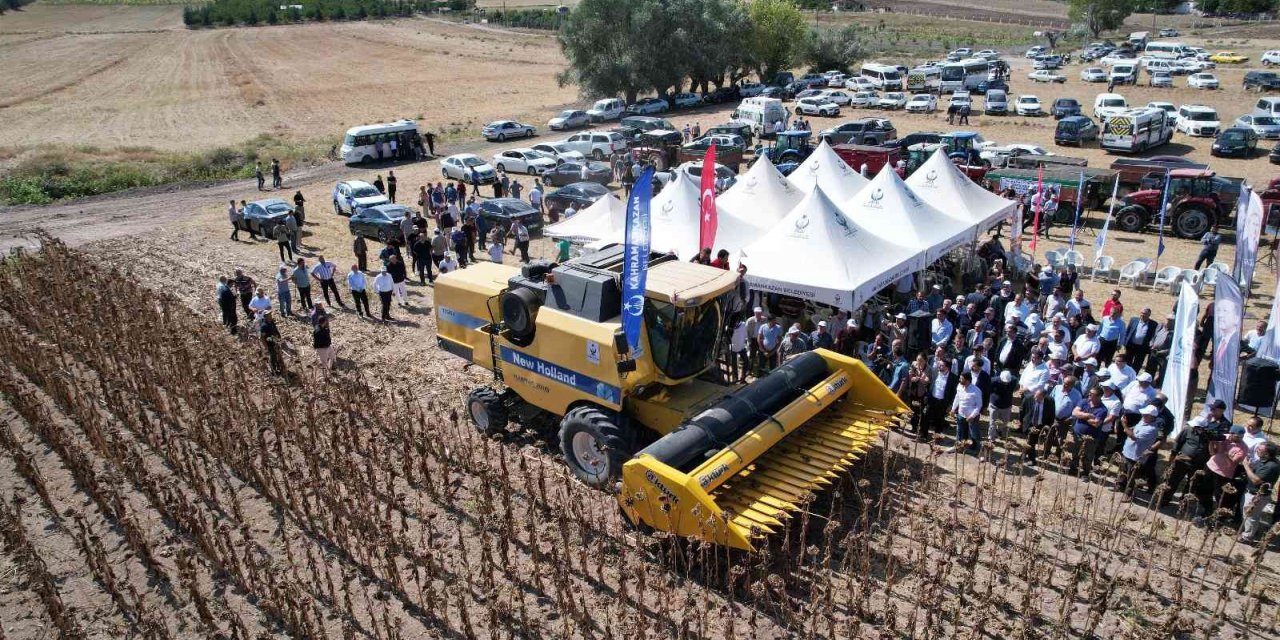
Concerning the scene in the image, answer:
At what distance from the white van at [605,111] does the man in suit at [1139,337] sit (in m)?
34.0

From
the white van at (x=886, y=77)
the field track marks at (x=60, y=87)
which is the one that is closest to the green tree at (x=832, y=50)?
the white van at (x=886, y=77)

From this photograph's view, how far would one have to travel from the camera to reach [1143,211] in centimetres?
2125

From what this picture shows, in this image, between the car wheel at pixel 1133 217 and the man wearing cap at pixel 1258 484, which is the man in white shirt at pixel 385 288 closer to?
the man wearing cap at pixel 1258 484

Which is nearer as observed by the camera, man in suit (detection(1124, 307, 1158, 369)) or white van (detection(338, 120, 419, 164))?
man in suit (detection(1124, 307, 1158, 369))

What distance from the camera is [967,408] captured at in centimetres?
1054

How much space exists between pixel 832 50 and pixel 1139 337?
156 ft

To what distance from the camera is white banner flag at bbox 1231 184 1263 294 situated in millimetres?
13316

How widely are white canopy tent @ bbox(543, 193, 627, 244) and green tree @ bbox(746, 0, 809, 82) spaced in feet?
120

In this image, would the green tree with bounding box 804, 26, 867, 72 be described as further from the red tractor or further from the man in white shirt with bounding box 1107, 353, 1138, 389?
the man in white shirt with bounding box 1107, 353, 1138, 389

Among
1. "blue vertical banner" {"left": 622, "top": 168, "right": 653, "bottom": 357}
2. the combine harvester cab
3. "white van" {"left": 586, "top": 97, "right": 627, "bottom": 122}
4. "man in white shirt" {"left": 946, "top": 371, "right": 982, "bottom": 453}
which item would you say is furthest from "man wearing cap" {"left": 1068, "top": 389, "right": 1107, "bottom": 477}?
"white van" {"left": 586, "top": 97, "right": 627, "bottom": 122}

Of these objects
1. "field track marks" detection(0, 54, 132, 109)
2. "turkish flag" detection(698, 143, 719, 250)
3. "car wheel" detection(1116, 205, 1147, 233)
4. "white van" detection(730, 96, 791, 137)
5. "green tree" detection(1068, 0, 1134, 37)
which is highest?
"green tree" detection(1068, 0, 1134, 37)

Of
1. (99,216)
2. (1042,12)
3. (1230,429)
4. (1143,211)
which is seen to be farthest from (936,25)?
(1230,429)

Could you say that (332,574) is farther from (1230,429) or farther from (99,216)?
(99,216)

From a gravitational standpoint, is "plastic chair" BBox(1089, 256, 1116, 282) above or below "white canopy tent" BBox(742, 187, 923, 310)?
below
